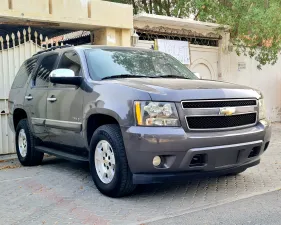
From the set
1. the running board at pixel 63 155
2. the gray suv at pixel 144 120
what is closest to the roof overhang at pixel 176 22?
the gray suv at pixel 144 120

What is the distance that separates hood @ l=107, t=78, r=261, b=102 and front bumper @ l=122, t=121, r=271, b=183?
38 centimetres

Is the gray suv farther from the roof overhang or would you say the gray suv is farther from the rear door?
the roof overhang

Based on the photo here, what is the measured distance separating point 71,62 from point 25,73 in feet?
5.92

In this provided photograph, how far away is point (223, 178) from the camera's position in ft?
18.6

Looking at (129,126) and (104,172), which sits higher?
(129,126)

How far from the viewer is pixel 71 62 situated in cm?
569

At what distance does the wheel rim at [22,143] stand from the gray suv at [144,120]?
1.18 metres

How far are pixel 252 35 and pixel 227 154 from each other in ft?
28.1

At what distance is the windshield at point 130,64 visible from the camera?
5211mm

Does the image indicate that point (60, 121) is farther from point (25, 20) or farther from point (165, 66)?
point (25, 20)

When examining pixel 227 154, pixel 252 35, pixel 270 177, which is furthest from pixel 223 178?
pixel 252 35

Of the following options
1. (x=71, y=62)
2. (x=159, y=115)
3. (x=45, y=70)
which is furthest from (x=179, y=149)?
(x=45, y=70)

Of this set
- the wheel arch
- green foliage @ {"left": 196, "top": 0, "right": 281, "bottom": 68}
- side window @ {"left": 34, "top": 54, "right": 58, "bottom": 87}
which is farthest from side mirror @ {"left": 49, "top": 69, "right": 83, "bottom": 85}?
green foliage @ {"left": 196, "top": 0, "right": 281, "bottom": 68}

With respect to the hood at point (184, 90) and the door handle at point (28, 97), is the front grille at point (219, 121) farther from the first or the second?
the door handle at point (28, 97)
